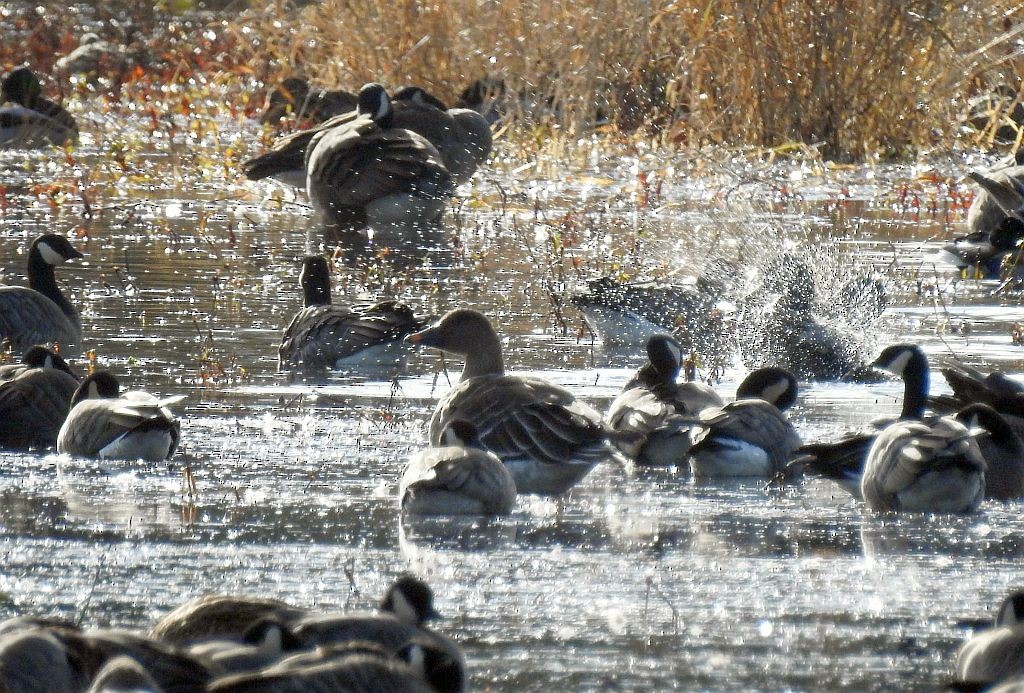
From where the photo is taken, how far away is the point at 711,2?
68.8 ft

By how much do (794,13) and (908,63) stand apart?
1513mm

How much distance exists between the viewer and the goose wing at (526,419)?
868cm

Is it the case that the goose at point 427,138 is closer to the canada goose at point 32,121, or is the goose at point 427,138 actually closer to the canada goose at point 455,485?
the canada goose at point 32,121

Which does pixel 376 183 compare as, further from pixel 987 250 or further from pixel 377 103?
pixel 987 250

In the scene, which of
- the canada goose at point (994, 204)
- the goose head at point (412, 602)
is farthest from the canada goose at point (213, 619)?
the canada goose at point (994, 204)

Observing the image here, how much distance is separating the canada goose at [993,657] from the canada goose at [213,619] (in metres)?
1.88

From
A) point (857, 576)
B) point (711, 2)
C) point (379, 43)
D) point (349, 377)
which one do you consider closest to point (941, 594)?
point (857, 576)

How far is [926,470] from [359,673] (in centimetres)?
392

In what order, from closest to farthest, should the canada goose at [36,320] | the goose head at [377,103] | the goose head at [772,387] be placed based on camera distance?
the goose head at [772,387] → the canada goose at [36,320] → the goose head at [377,103]

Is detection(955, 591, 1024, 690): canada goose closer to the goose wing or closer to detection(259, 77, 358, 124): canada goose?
the goose wing

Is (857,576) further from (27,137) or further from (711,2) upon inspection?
(27,137)

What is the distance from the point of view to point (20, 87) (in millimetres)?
26922

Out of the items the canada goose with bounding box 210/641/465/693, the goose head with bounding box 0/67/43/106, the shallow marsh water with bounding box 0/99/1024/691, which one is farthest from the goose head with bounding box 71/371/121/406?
the goose head with bounding box 0/67/43/106

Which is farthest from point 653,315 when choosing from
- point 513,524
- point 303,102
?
point 303,102
